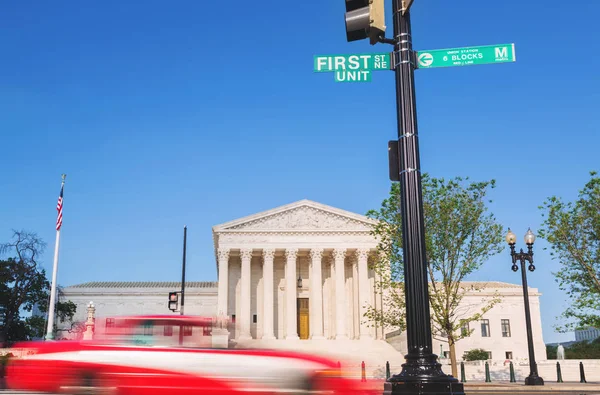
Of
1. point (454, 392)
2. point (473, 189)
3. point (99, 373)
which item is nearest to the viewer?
point (454, 392)

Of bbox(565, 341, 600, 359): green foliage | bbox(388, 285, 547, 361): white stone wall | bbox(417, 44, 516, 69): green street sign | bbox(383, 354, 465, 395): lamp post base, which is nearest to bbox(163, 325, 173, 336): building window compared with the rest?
bbox(383, 354, 465, 395): lamp post base

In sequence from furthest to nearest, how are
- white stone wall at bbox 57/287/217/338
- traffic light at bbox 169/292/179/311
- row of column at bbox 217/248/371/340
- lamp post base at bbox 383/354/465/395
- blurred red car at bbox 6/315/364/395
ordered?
white stone wall at bbox 57/287/217/338
row of column at bbox 217/248/371/340
traffic light at bbox 169/292/179/311
blurred red car at bbox 6/315/364/395
lamp post base at bbox 383/354/465/395

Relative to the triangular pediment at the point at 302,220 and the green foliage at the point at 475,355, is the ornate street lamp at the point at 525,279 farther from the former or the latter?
the green foliage at the point at 475,355

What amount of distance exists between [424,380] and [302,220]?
59.4 meters

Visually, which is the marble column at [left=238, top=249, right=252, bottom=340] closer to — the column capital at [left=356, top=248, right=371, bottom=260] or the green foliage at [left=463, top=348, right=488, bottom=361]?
the column capital at [left=356, top=248, right=371, bottom=260]

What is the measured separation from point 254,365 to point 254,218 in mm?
57274

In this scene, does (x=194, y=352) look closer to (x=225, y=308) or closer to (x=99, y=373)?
(x=99, y=373)

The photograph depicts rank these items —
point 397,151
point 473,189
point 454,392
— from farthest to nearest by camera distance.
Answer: point 473,189, point 397,151, point 454,392

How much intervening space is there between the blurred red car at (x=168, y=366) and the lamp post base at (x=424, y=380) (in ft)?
6.01

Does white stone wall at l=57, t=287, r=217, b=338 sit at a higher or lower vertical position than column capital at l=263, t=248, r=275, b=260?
lower

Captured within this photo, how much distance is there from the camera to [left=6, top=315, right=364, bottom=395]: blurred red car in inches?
331

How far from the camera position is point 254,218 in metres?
65.6

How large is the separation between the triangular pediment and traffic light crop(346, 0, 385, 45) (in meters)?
58.2

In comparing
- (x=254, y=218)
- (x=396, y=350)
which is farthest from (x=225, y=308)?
(x=396, y=350)
